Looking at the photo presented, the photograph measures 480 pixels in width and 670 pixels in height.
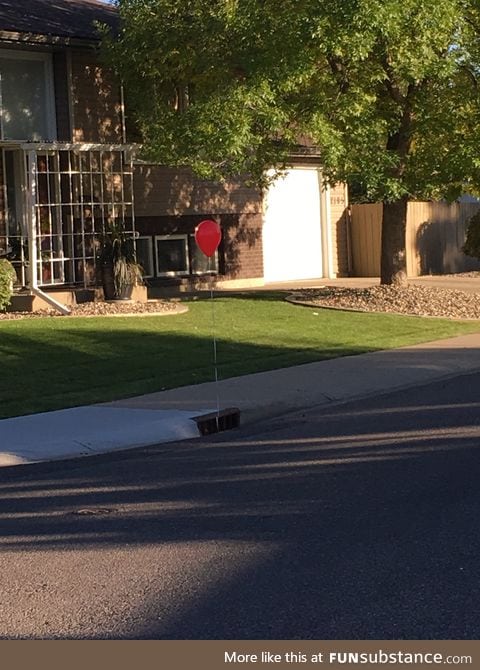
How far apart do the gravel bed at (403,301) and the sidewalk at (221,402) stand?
4.33 meters

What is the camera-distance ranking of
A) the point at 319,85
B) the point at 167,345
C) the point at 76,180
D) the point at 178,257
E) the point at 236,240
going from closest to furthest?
1. the point at 167,345
2. the point at 319,85
3. the point at 76,180
4. the point at 178,257
5. the point at 236,240

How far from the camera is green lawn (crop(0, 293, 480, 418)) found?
45.9 feet

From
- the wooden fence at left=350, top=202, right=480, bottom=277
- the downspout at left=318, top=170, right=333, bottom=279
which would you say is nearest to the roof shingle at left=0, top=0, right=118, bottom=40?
the downspout at left=318, top=170, right=333, bottom=279

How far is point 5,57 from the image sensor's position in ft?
72.1

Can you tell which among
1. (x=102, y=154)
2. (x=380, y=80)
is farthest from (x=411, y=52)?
(x=102, y=154)

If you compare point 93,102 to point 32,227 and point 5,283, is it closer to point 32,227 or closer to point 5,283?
point 32,227

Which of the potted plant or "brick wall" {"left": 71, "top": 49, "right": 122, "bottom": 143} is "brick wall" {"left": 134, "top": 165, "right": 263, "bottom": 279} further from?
the potted plant

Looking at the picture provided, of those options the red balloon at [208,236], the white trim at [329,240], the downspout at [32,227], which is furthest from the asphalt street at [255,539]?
the white trim at [329,240]

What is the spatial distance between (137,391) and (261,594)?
763 cm

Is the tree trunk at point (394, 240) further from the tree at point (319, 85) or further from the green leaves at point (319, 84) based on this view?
the green leaves at point (319, 84)

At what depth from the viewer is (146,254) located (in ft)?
83.5

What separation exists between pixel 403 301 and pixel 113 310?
5734mm

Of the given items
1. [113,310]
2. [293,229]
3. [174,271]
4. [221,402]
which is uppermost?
[293,229]

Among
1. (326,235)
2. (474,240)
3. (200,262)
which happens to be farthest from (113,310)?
(474,240)
